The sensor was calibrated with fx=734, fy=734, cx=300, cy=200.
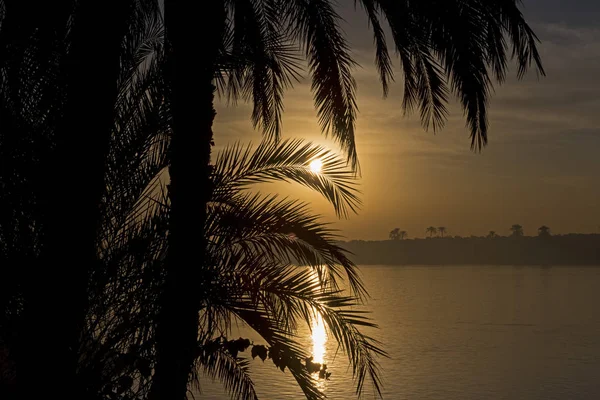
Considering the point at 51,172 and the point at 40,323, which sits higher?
the point at 51,172

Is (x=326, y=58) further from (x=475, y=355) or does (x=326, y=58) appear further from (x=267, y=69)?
(x=475, y=355)

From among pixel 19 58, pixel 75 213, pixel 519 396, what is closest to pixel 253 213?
pixel 75 213

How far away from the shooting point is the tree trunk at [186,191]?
18.8ft

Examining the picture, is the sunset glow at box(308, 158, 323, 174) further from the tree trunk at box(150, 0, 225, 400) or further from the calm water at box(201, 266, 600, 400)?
the calm water at box(201, 266, 600, 400)

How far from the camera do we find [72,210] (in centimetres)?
557

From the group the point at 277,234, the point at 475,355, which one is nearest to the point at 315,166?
the point at 277,234

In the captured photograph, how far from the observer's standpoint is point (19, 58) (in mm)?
6035

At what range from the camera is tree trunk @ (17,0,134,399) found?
18.2 ft

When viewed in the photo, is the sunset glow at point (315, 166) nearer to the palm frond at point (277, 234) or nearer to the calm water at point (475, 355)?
the palm frond at point (277, 234)

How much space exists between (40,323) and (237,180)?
7.92 feet

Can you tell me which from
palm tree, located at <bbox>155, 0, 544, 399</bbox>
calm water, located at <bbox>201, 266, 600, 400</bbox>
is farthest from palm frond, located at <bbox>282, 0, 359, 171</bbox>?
calm water, located at <bbox>201, 266, 600, 400</bbox>

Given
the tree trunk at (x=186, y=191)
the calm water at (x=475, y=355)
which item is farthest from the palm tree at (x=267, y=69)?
the calm water at (x=475, y=355)

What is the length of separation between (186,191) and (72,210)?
0.88 m

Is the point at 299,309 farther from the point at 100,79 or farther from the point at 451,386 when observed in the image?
the point at 451,386
